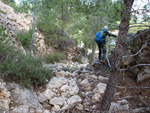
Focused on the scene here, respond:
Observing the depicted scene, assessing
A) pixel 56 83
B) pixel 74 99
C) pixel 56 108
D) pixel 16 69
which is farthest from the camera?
pixel 56 83

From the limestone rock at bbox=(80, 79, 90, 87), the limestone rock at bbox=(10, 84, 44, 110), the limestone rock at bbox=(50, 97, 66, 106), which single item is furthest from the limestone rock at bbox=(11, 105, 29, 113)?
the limestone rock at bbox=(80, 79, 90, 87)

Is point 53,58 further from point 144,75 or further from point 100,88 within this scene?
point 144,75

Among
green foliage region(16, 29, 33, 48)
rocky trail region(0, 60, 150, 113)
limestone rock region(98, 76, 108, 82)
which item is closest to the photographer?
rocky trail region(0, 60, 150, 113)

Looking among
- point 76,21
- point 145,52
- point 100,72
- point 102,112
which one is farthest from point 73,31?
point 102,112

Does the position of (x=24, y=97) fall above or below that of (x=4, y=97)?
below

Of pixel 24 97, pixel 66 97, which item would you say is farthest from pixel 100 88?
pixel 24 97

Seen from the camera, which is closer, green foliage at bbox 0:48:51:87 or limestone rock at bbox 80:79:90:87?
green foliage at bbox 0:48:51:87

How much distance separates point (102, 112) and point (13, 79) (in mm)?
2520

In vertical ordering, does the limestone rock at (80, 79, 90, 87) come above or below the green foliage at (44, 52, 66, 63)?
below

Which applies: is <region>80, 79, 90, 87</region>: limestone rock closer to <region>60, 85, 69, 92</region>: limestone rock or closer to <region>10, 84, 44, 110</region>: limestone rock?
<region>60, 85, 69, 92</region>: limestone rock

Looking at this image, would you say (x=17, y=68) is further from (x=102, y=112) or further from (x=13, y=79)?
(x=102, y=112)

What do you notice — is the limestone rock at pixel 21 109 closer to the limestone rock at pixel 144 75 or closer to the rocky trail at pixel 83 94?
the rocky trail at pixel 83 94

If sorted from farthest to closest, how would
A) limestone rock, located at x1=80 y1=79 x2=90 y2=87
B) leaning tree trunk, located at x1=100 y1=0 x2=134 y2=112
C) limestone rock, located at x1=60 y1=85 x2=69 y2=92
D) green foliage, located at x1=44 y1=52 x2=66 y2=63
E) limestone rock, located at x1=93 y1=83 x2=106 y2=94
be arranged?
green foliage, located at x1=44 y1=52 x2=66 y2=63 < limestone rock, located at x1=80 y1=79 x2=90 y2=87 < limestone rock, located at x1=60 y1=85 x2=69 y2=92 < limestone rock, located at x1=93 y1=83 x2=106 y2=94 < leaning tree trunk, located at x1=100 y1=0 x2=134 y2=112

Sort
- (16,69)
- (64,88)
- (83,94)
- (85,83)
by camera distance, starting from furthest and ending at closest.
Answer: (85,83) < (64,88) < (83,94) < (16,69)
